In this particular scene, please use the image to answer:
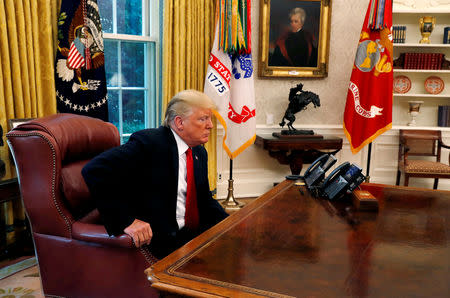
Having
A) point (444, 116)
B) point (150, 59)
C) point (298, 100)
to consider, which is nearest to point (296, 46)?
point (298, 100)

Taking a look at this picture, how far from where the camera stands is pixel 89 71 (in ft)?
10.8

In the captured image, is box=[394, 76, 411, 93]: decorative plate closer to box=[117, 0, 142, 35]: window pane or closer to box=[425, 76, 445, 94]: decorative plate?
box=[425, 76, 445, 94]: decorative plate

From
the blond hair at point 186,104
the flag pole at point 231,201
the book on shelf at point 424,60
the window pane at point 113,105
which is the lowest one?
the flag pole at point 231,201

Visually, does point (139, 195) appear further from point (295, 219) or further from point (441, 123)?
point (441, 123)

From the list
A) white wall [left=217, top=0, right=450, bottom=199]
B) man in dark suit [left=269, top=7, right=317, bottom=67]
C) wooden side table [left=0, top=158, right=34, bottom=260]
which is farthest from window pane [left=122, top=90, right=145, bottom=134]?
man in dark suit [left=269, top=7, right=317, bottom=67]

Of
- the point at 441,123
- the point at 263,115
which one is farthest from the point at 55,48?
the point at 441,123

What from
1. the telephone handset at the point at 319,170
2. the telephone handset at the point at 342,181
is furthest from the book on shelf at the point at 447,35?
the telephone handset at the point at 342,181

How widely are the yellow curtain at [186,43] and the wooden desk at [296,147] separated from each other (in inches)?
36.5

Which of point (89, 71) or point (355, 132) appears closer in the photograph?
point (89, 71)

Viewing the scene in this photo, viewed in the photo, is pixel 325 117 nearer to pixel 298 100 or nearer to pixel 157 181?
pixel 298 100

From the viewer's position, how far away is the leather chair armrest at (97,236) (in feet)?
5.13

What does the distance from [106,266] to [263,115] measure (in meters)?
3.22

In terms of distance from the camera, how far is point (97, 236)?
63.7 inches

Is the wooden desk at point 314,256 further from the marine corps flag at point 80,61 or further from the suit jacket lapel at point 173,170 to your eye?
the marine corps flag at point 80,61
